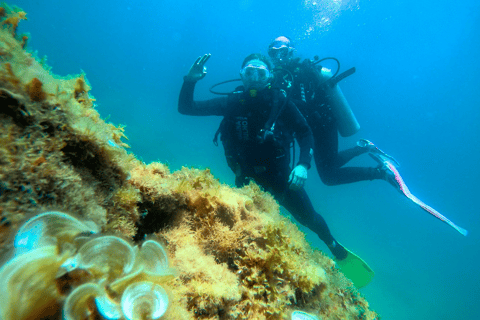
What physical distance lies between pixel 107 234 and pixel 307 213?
5174mm

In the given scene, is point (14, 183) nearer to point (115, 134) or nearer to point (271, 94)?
point (115, 134)

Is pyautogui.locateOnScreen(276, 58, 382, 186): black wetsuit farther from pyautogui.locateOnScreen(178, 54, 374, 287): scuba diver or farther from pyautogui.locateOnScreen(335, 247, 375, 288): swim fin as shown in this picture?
pyautogui.locateOnScreen(335, 247, 375, 288): swim fin

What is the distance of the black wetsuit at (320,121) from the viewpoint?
281 inches

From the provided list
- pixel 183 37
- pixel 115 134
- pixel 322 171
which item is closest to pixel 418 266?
pixel 322 171

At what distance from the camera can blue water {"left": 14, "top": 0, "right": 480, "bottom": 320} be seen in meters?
46.0

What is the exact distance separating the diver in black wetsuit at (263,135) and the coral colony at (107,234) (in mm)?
2990

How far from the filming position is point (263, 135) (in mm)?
5316

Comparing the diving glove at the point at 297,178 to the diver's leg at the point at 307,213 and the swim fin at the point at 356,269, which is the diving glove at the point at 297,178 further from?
the swim fin at the point at 356,269

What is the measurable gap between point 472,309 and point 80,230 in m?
52.8

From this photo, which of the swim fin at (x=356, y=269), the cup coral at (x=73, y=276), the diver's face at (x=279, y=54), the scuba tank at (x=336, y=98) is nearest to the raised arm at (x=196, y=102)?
the diver's face at (x=279, y=54)

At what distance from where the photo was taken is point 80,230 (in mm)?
1030

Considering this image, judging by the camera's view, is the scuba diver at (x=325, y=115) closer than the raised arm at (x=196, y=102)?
No

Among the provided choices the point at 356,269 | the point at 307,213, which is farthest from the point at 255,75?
the point at 356,269

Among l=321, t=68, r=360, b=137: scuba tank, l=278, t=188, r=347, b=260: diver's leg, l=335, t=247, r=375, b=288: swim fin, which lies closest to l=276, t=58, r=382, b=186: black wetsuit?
l=321, t=68, r=360, b=137: scuba tank
